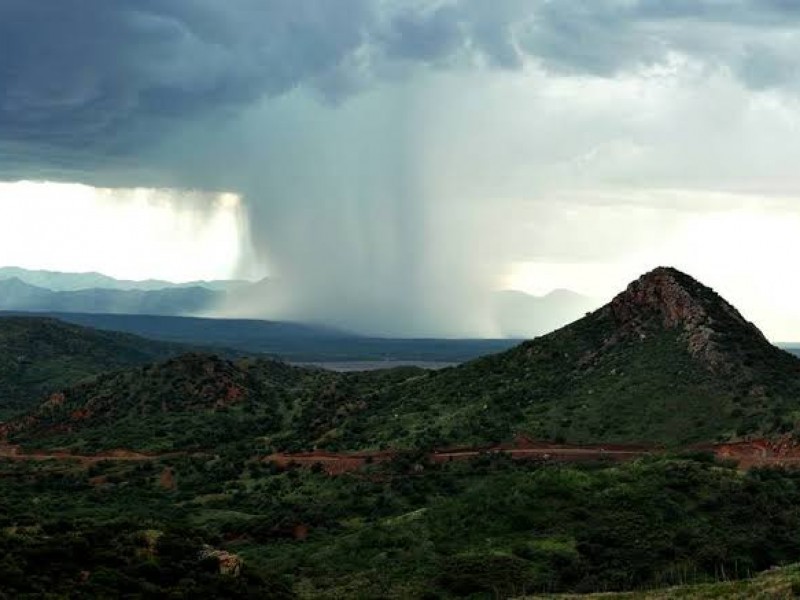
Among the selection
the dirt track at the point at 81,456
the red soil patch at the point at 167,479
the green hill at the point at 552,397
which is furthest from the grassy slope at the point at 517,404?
the red soil patch at the point at 167,479

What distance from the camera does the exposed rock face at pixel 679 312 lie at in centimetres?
10275

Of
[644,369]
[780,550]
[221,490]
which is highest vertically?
[644,369]

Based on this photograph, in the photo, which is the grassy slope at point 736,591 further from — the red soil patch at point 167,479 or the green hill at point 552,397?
the red soil patch at point 167,479

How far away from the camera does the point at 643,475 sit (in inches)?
2608

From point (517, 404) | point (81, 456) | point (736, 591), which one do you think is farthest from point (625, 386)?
point (81, 456)

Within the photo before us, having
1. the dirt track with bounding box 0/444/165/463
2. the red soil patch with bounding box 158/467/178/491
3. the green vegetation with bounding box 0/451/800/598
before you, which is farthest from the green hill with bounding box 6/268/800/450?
the red soil patch with bounding box 158/467/178/491

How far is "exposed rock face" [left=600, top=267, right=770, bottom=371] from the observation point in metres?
103

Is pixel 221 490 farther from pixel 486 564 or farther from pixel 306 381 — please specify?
pixel 306 381

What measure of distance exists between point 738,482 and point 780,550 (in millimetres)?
9075

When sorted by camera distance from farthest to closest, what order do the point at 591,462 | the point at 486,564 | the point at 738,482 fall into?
the point at 591,462, the point at 738,482, the point at 486,564

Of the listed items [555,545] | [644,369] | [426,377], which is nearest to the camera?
[555,545]

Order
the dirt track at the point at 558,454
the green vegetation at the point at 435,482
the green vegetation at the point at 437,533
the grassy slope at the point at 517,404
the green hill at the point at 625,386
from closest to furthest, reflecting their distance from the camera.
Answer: the green vegetation at the point at 437,533, the green vegetation at the point at 435,482, the dirt track at the point at 558,454, the green hill at the point at 625,386, the grassy slope at the point at 517,404

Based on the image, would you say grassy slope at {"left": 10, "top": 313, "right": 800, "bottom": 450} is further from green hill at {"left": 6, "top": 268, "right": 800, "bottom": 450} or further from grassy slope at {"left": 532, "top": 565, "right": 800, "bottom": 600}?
grassy slope at {"left": 532, "top": 565, "right": 800, "bottom": 600}

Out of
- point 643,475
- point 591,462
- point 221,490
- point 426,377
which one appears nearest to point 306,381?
point 426,377
